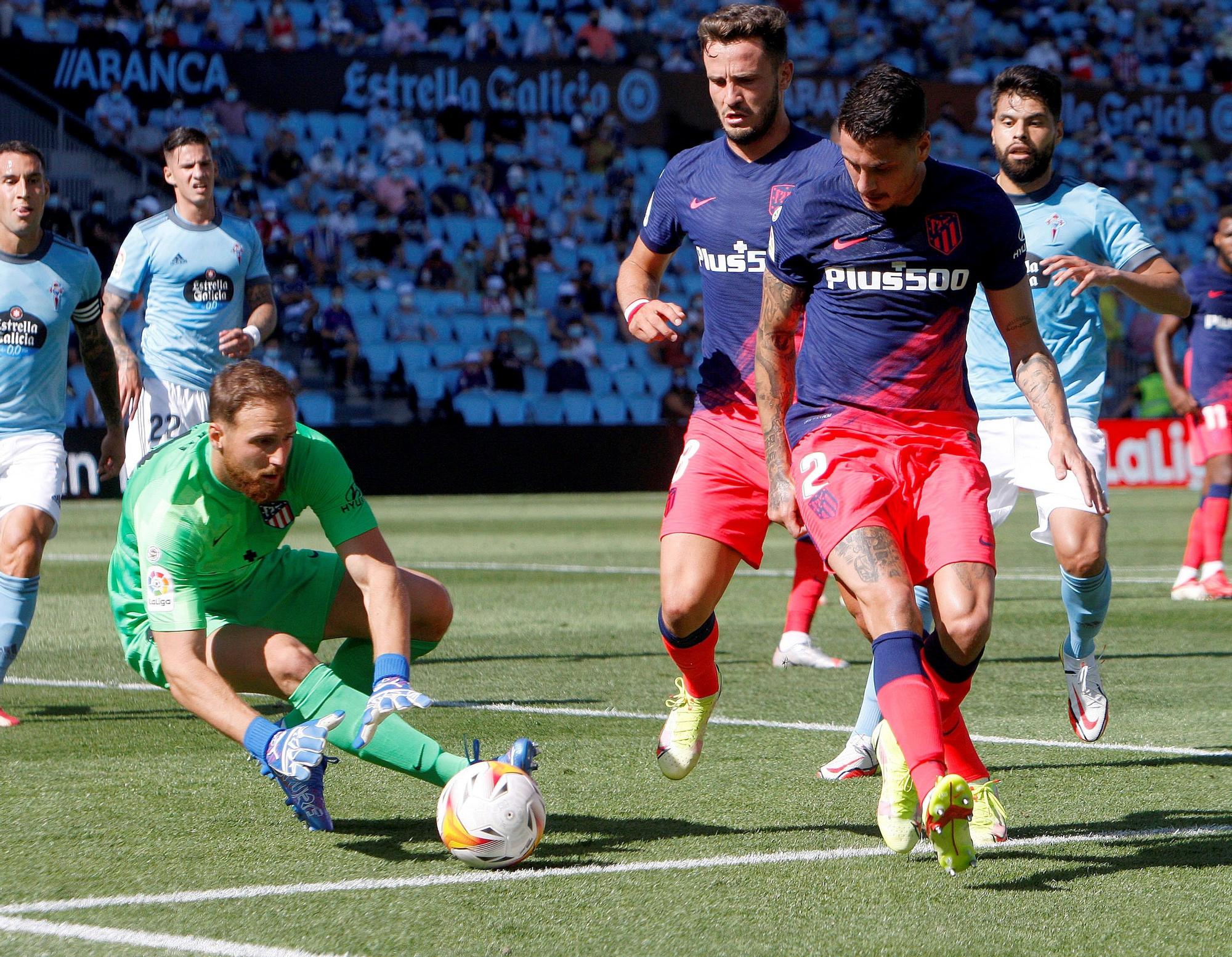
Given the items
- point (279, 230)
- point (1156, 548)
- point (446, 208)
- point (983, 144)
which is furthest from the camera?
point (983, 144)

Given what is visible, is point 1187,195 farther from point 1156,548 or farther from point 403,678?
point 403,678

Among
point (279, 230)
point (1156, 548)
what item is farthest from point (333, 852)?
point (279, 230)

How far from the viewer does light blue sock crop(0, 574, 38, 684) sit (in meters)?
6.48

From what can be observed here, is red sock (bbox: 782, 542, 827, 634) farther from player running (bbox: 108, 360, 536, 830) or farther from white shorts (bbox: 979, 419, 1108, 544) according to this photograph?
player running (bbox: 108, 360, 536, 830)

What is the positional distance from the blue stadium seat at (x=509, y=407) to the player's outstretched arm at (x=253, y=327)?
47.5 ft

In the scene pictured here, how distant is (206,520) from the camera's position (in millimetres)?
4730

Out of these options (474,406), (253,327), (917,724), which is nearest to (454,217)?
(474,406)

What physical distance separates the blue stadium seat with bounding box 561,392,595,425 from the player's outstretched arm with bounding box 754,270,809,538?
19542mm

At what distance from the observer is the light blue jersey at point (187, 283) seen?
8.67 metres

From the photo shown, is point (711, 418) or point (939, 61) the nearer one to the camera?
point (711, 418)

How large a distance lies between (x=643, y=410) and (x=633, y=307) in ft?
65.2

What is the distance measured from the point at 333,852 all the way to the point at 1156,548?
12.4 m

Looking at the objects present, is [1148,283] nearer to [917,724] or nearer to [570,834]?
[917,724]

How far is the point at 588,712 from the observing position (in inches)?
262
